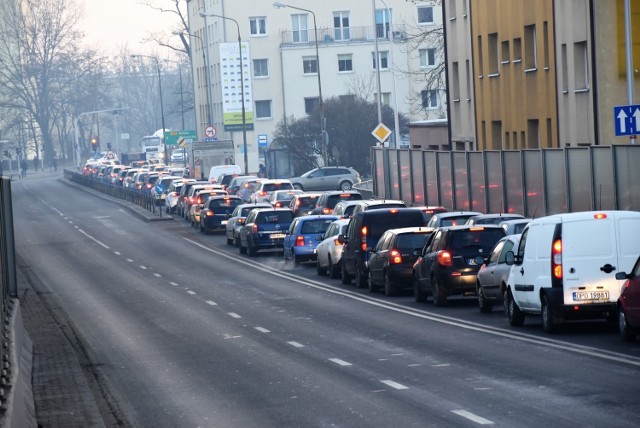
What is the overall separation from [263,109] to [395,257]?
82.7 metres

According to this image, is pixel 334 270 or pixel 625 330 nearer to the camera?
pixel 625 330

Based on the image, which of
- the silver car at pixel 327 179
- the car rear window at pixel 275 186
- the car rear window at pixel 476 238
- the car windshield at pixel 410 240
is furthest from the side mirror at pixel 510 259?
the silver car at pixel 327 179

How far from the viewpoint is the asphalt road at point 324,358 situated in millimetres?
13133

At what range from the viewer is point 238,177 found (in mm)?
73438

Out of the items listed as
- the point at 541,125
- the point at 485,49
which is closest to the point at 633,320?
the point at 541,125

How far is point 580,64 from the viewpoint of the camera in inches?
1642

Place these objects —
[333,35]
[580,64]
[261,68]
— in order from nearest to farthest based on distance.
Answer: [580,64] → [333,35] → [261,68]

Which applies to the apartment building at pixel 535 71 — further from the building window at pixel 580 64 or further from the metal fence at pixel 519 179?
the metal fence at pixel 519 179

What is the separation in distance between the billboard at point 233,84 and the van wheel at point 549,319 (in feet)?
240

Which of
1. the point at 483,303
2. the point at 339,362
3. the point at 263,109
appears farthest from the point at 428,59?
the point at 339,362

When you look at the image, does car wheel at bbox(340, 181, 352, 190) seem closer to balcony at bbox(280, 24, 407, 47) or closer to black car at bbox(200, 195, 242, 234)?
black car at bbox(200, 195, 242, 234)

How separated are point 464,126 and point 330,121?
1214 inches

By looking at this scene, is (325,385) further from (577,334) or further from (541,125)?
(541,125)

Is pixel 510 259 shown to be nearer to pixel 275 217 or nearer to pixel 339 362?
pixel 339 362
